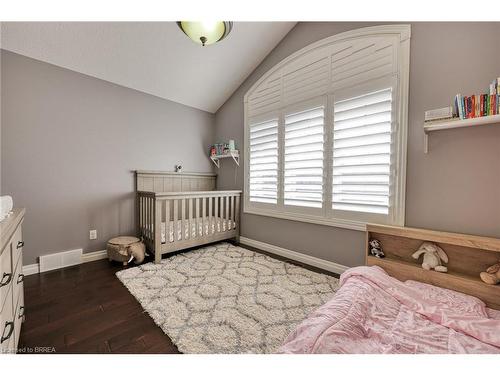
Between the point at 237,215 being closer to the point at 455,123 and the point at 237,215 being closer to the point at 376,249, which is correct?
the point at 376,249

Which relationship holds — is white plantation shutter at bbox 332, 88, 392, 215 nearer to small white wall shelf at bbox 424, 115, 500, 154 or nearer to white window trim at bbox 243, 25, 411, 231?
white window trim at bbox 243, 25, 411, 231

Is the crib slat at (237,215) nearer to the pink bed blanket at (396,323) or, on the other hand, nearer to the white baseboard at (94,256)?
the white baseboard at (94,256)

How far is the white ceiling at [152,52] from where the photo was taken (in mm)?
2025

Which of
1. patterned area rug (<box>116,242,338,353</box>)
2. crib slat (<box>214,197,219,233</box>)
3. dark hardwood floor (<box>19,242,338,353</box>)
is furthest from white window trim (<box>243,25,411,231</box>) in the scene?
dark hardwood floor (<box>19,242,338,353</box>)

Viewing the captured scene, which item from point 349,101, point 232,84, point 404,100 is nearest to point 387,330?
point 404,100

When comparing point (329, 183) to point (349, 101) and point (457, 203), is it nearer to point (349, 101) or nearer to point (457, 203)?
point (349, 101)

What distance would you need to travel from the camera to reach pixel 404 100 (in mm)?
1766

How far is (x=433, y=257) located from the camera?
158 cm

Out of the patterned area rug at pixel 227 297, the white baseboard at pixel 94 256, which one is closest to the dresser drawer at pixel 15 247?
the patterned area rug at pixel 227 297

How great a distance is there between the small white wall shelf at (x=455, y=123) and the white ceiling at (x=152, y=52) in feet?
6.62

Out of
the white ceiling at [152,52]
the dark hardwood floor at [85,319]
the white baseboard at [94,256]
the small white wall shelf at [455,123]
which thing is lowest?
the dark hardwood floor at [85,319]

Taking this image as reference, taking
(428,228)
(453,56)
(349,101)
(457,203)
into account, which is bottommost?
(428,228)

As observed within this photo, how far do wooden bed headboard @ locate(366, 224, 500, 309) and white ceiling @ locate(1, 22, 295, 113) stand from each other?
101 inches

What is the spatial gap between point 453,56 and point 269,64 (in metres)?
1.96
